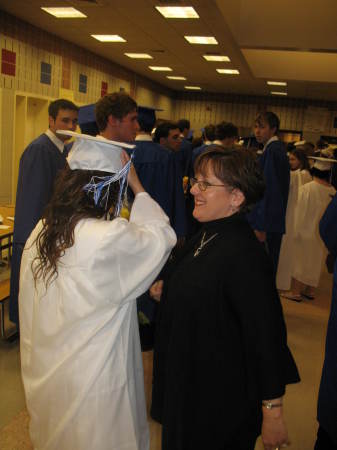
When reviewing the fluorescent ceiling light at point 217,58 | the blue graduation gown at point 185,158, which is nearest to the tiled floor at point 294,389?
the blue graduation gown at point 185,158

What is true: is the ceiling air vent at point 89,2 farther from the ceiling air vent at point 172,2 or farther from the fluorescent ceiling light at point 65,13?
the ceiling air vent at point 172,2

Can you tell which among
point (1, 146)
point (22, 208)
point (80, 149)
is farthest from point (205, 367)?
point (1, 146)

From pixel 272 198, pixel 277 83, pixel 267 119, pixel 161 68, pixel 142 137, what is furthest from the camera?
pixel 277 83

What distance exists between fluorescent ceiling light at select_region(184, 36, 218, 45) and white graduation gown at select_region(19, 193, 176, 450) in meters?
6.37

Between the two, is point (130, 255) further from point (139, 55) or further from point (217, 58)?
point (139, 55)

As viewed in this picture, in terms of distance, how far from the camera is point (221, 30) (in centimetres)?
637

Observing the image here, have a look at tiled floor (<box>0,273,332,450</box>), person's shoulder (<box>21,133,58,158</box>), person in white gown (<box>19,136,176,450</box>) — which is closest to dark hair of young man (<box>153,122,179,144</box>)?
person's shoulder (<box>21,133,58,158</box>)

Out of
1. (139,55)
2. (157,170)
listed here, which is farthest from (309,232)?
(139,55)

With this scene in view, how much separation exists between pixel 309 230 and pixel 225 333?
3691mm

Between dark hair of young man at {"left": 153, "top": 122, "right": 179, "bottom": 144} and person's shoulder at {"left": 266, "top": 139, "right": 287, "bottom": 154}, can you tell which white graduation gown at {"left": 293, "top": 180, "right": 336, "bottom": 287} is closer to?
person's shoulder at {"left": 266, "top": 139, "right": 287, "bottom": 154}

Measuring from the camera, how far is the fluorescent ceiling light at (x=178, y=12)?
18.1 feet

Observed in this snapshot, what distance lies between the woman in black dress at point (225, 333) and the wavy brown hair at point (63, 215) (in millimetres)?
377

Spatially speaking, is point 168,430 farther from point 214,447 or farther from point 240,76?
point 240,76

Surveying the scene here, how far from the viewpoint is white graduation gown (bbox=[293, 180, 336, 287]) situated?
176 inches
